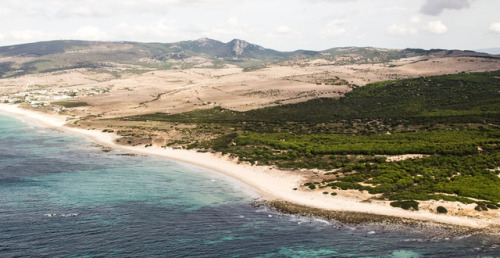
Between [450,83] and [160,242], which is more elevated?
[450,83]

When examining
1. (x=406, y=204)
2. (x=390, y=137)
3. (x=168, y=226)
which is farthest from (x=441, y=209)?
(x=390, y=137)

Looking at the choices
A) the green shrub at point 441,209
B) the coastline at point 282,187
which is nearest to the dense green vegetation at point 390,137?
the coastline at point 282,187

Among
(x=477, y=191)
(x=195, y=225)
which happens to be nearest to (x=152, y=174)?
(x=195, y=225)

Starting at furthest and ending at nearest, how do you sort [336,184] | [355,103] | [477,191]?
[355,103], [336,184], [477,191]

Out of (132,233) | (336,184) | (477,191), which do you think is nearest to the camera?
(132,233)

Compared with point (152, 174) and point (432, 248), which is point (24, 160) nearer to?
point (152, 174)
